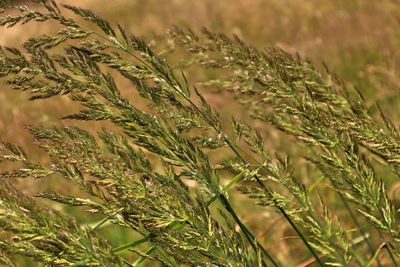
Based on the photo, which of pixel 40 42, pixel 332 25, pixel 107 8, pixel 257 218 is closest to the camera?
pixel 40 42

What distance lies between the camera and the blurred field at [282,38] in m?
3.87

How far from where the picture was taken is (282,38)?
7.99m

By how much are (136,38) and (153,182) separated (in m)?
0.34

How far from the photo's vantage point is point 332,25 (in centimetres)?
773

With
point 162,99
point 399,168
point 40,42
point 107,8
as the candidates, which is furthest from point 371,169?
point 107,8

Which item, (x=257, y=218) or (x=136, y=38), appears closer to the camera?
(x=136, y=38)

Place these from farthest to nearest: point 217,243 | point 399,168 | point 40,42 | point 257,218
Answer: point 257,218, point 399,168, point 40,42, point 217,243

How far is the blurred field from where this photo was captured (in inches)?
152

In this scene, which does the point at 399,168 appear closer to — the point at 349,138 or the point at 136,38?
the point at 349,138

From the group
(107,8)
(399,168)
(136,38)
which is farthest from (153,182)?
(107,8)

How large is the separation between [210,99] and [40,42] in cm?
412

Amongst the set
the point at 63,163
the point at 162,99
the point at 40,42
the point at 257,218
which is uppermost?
the point at 40,42

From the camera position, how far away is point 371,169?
1.43m

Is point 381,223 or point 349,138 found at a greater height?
point 349,138
